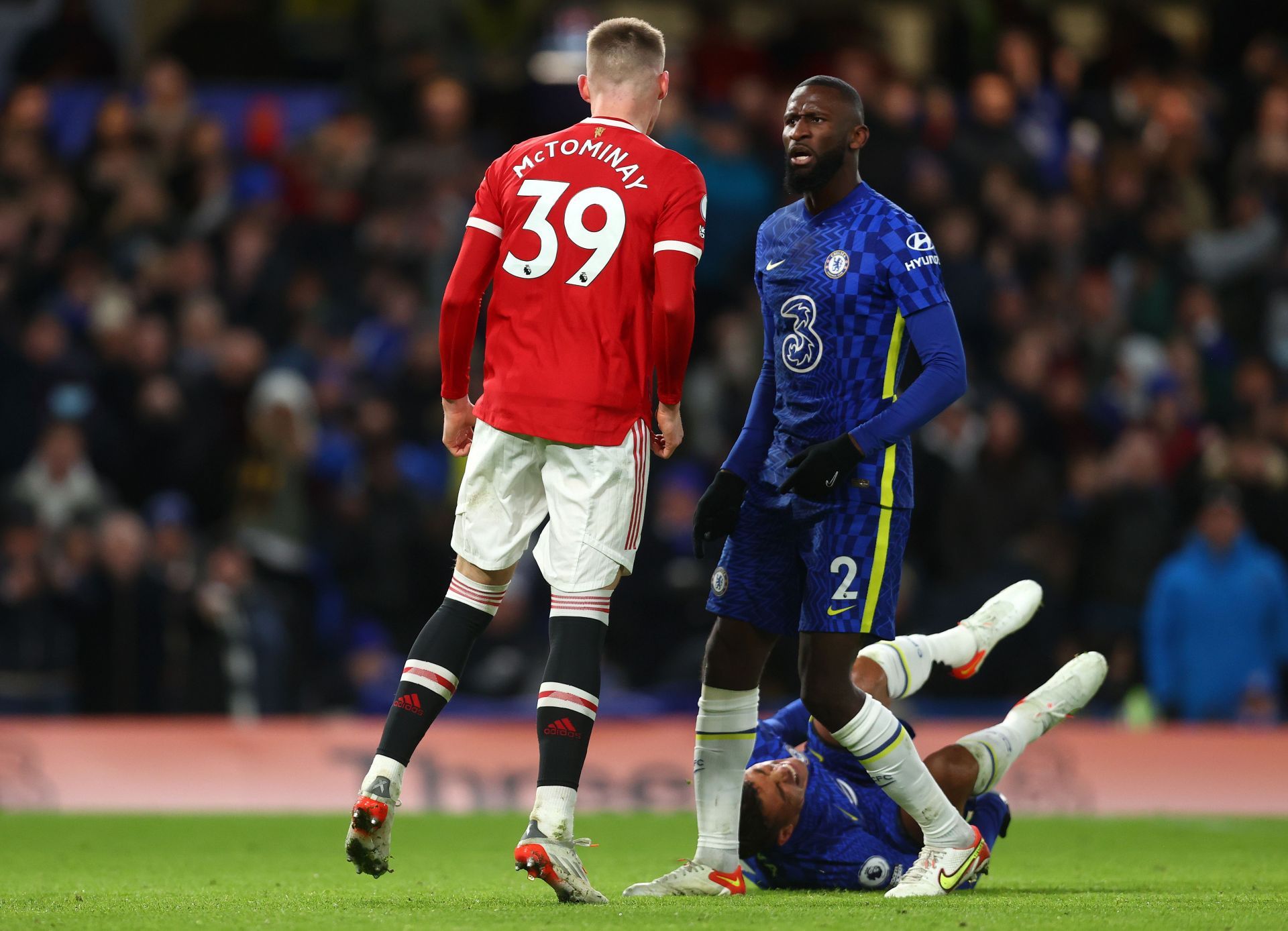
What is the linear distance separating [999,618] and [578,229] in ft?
8.14

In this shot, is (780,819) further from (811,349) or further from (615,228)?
(615,228)

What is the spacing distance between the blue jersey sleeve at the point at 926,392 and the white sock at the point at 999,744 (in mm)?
1301

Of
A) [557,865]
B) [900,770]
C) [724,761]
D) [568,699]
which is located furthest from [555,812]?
[900,770]

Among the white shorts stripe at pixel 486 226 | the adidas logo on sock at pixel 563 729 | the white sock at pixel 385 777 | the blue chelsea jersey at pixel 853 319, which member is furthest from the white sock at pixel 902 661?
the white shorts stripe at pixel 486 226

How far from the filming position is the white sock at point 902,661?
6793mm

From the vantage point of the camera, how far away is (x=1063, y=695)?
6922mm

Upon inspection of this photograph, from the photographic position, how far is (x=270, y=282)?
537 inches

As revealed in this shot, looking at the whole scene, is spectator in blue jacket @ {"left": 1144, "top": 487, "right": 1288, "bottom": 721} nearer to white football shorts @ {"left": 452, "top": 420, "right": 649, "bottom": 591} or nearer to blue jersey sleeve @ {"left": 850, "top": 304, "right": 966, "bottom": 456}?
blue jersey sleeve @ {"left": 850, "top": 304, "right": 966, "bottom": 456}

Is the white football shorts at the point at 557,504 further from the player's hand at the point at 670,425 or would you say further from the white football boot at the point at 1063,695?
the white football boot at the point at 1063,695

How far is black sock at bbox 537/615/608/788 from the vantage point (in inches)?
220

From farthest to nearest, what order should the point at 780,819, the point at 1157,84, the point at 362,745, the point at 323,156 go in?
the point at 1157,84, the point at 323,156, the point at 362,745, the point at 780,819

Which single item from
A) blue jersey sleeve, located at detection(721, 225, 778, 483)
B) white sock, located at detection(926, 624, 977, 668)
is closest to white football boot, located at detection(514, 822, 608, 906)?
blue jersey sleeve, located at detection(721, 225, 778, 483)

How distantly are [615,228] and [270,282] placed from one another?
833 centimetres

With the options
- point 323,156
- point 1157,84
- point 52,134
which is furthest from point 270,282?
point 1157,84
